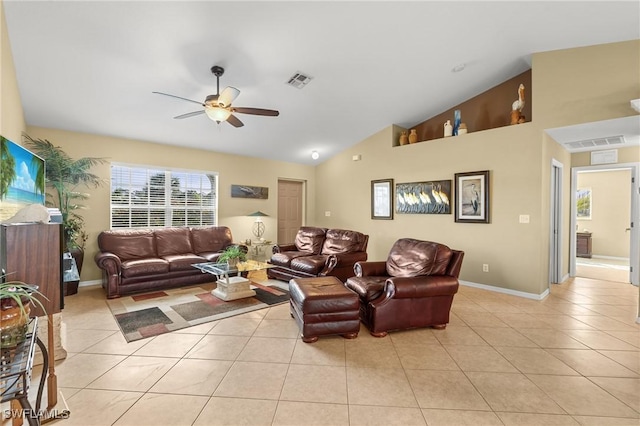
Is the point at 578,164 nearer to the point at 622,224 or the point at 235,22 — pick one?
the point at 622,224


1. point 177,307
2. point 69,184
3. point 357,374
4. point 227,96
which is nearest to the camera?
point 357,374

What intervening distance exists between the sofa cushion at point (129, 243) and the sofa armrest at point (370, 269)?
352 cm

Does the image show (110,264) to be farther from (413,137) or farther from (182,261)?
(413,137)

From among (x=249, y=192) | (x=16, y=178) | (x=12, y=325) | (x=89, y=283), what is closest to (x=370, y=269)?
(x=12, y=325)

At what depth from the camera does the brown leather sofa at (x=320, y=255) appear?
461 cm

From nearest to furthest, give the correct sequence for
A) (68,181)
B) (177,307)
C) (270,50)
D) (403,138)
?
1. (270,50)
2. (177,307)
3. (68,181)
4. (403,138)

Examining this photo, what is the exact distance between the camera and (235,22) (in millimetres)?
2734

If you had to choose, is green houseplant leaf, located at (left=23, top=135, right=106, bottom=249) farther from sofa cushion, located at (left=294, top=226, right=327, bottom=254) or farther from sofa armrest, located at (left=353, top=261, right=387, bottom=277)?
sofa armrest, located at (left=353, top=261, right=387, bottom=277)

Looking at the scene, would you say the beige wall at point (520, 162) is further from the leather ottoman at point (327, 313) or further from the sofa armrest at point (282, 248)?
the leather ottoman at point (327, 313)

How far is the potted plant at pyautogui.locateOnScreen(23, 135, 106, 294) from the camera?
162 inches

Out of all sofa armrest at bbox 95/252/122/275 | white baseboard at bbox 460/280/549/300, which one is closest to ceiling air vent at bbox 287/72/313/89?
sofa armrest at bbox 95/252/122/275

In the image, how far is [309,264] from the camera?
15.2ft

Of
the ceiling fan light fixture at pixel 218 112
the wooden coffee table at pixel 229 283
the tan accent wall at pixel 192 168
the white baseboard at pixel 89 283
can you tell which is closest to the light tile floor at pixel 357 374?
the wooden coffee table at pixel 229 283

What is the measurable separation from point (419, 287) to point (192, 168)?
15.9 ft
